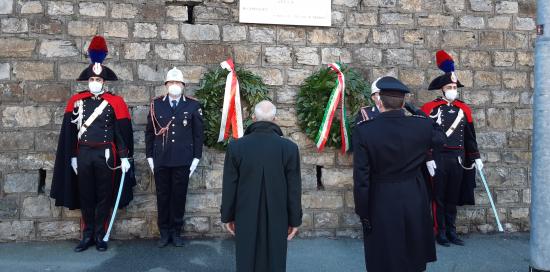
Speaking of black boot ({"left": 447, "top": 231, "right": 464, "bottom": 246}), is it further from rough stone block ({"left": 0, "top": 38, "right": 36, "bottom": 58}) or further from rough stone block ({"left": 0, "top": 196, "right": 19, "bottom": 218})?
rough stone block ({"left": 0, "top": 38, "right": 36, "bottom": 58})

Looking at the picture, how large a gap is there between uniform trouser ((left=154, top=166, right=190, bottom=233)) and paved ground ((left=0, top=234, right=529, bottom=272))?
0.95 ft

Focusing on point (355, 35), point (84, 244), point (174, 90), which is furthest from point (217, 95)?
point (84, 244)

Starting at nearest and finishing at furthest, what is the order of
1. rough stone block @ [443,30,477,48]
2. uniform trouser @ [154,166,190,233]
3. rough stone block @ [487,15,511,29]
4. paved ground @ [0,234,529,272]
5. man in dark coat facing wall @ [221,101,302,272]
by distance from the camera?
man in dark coat facing wall @ [221,101,302,272] < paved ground @ [0,234,529,272] < uniform trouser @ [154,166,190,233] < rough stone block @ [443,30,477,48] < rough stone block @ [487,15,511,29]

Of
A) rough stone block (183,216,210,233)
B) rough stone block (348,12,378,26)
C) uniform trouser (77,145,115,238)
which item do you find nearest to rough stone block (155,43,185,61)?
uniform trouser (77,145,115,238)

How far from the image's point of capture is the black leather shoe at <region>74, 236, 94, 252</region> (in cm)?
495

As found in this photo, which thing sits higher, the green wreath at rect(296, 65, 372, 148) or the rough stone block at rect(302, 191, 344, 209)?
the green wreath at rect(296, 65, 372, 148)

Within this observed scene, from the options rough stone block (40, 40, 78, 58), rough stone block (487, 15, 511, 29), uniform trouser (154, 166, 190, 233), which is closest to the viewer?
uniform trouser (154, 166, 190, 233)

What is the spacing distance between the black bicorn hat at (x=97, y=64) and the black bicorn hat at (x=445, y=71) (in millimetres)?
3700

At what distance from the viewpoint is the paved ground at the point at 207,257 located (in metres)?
4.59

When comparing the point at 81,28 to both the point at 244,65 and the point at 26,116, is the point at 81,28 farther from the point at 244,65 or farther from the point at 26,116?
the point at 244,65

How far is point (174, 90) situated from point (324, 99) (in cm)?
179

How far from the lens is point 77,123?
16.5 feet

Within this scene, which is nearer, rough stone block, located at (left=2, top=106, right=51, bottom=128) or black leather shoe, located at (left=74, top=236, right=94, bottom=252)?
black leather shoe, located at (left=74, top=236, right=94, bottom=252)

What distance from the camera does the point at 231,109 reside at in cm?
548
